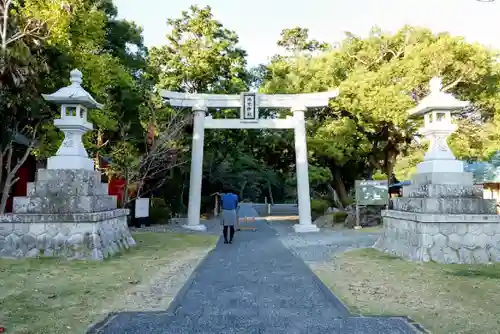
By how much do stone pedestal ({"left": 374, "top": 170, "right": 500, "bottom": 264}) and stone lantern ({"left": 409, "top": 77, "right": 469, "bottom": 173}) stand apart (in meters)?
0.19

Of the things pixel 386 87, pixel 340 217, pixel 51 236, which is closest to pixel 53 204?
pixel 51 236

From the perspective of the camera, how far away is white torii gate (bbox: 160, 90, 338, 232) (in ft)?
51.8

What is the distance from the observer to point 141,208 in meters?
16.3

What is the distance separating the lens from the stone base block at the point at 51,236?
7.49 metres

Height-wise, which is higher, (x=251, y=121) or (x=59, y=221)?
(x=251, y=121)

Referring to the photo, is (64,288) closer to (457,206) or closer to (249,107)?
(457,206)

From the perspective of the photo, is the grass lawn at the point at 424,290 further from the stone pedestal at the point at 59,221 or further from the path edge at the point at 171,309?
the stone pedestal at the point at 59,221

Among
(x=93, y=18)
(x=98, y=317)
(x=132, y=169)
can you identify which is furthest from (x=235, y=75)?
(x=98, y=317)

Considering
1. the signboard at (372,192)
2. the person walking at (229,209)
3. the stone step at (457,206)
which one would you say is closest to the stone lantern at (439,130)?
the stone step at (457,206)

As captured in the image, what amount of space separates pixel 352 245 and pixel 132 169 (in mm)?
8364

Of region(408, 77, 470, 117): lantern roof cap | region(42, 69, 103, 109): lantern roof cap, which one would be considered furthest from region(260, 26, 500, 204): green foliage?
region(42, 69, 103, 109): lantern roof cap

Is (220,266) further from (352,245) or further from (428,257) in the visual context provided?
(352,245)

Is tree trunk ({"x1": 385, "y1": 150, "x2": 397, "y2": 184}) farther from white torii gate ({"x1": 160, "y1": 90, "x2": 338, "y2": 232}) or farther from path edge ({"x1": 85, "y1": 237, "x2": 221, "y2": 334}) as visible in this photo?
path edge ({"x1": 85, "y1": 237, "x2": 221, "y2": 334})

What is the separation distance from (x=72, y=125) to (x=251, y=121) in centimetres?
841
